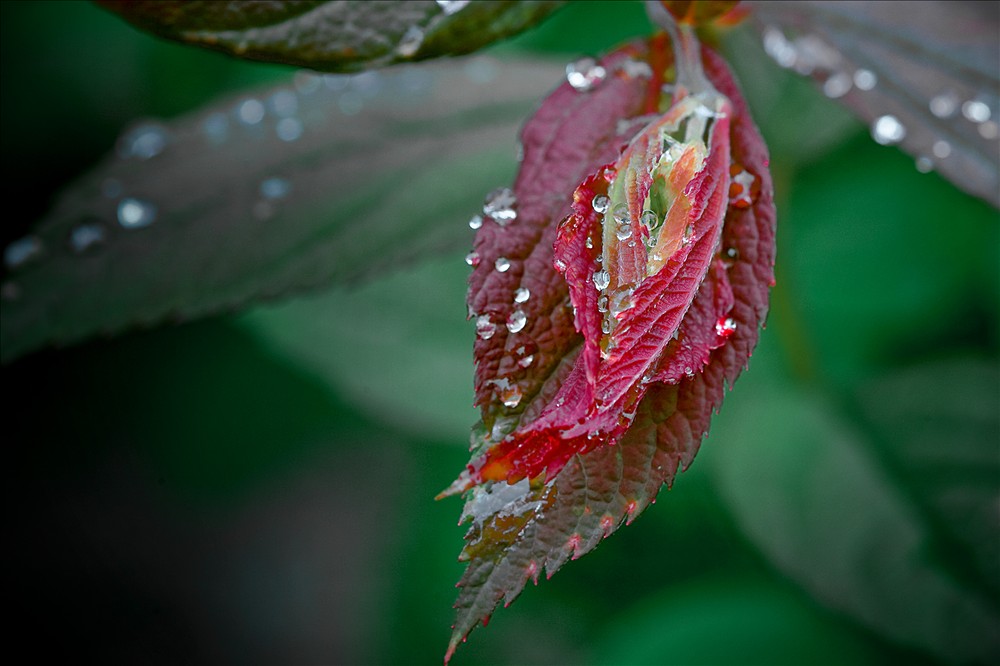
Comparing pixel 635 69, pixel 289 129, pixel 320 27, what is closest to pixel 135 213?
pixel 289 129

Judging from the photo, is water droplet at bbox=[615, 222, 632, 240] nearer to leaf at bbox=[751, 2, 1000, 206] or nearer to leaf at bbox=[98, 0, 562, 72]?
leaf at bbox=[98, 0, 562, 72]

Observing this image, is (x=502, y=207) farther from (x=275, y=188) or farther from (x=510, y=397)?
(x=275, y=188)

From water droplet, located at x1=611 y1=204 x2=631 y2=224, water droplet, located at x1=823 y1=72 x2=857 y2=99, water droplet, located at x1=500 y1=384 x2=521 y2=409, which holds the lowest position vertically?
water droplet, located at x1=823 y1=72 x2=857 y2=99

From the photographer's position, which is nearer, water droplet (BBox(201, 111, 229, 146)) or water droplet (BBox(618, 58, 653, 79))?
water droplet (BBox(618, 58, 653, 79))

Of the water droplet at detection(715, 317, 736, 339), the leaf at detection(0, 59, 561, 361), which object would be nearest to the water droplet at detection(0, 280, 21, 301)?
the leaf at detection(0, 59, 561, 361)

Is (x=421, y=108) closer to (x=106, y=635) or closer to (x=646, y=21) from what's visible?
(x=646, y=21)

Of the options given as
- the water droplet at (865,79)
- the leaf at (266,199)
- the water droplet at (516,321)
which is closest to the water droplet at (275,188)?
the leaf at (266,199)
